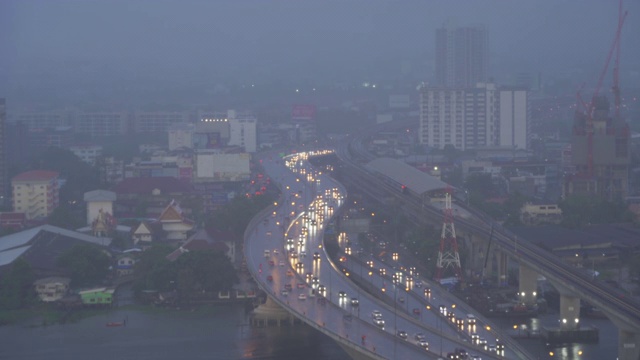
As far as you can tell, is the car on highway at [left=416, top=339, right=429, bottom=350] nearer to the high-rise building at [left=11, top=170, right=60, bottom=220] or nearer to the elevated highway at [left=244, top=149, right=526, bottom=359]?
the elevated highway at [left=244, top=149, right=526, bottom=359]

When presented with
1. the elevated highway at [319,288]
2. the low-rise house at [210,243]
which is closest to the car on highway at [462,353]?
the elevated highway at [319,288]

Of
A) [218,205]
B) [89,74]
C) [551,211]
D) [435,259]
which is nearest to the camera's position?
[435,259]

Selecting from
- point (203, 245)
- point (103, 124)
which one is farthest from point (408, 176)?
point (103, 124)

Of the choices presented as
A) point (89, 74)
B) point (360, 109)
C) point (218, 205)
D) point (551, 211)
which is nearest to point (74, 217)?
point (218, 205)

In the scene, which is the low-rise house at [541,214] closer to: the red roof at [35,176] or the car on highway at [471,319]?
the car on highway at [471,319]

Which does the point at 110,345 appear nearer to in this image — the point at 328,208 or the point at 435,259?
the point at 435,259

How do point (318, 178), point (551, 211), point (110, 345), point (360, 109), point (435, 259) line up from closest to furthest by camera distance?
1. point (110, 345)
2. point (435, 259)
3. point (551, 211)
4. point (318, 178)
5. point (360, 109)
